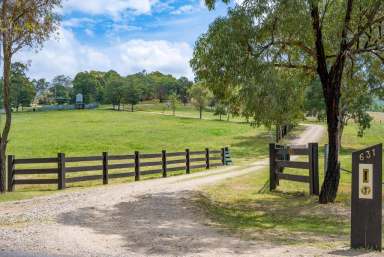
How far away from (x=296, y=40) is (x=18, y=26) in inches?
350

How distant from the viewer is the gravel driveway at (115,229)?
7.78 metres

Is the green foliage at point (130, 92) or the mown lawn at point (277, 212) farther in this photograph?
the green foliage at point (130, 92)

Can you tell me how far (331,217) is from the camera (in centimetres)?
1210

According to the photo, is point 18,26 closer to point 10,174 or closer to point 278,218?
point 10,174

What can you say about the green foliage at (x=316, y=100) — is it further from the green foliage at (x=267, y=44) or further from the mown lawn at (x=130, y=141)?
the green foliage at (x=267, y=44)

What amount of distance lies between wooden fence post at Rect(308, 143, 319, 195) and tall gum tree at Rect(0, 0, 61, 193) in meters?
9.70

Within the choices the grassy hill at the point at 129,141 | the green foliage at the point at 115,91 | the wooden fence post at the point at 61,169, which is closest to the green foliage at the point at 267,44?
the wooden fence post at the point at 61,169

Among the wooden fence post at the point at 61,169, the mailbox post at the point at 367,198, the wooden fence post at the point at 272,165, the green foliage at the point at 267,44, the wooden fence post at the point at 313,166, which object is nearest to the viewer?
the mailbox post at the point at 367,198

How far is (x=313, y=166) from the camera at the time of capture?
1465 centimetres

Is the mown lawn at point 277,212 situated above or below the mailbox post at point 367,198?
below

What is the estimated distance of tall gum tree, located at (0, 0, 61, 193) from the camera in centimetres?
1530

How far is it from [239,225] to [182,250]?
3.38 metres

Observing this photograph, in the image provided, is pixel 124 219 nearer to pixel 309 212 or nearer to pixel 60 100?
pixel 309 212

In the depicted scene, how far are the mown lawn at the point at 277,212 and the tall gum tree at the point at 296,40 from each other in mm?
1040
